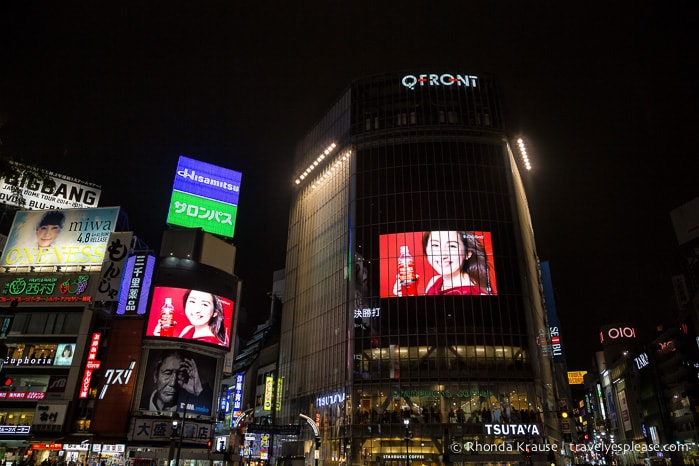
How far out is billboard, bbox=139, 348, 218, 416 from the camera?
51.8m

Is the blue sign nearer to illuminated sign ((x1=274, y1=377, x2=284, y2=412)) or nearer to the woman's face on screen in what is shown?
illuminated sign ((x1=274, y1=377, x2=284, y2=412))

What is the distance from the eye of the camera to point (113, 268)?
55625 millimetres

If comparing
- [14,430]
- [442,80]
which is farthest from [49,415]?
[442,80]

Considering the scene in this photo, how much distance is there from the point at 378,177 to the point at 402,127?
7.31 m

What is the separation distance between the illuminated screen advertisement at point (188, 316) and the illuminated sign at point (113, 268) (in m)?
4.37

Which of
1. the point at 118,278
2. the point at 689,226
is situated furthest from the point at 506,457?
the point at 689,226

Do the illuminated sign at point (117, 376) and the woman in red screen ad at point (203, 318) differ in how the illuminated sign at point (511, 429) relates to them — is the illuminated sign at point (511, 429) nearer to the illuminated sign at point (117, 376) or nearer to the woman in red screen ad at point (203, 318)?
the woman in red screen ad at point (203, 318)

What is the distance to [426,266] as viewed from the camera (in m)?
55.2

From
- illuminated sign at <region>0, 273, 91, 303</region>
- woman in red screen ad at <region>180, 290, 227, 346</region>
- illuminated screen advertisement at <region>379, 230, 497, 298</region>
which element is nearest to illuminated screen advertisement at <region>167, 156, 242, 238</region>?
woman in red screen ad at <region>180, 290, 227, 346</region>

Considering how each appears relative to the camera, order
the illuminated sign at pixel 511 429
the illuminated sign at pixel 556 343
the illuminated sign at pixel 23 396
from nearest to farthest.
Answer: the illuminated sign at pixel 511 429 < the illuminated sign at pixel 23 396 < the illuminated sign at pixel 556 343

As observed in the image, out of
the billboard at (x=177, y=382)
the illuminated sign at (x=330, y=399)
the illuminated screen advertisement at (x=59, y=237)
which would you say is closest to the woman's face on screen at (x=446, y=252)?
the illuminated sign at (x=330, y=399)

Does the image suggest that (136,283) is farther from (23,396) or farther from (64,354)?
(23,396)

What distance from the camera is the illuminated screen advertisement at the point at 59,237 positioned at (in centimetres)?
5869

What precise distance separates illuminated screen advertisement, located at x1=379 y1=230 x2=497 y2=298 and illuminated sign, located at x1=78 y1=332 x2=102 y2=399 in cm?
3132
